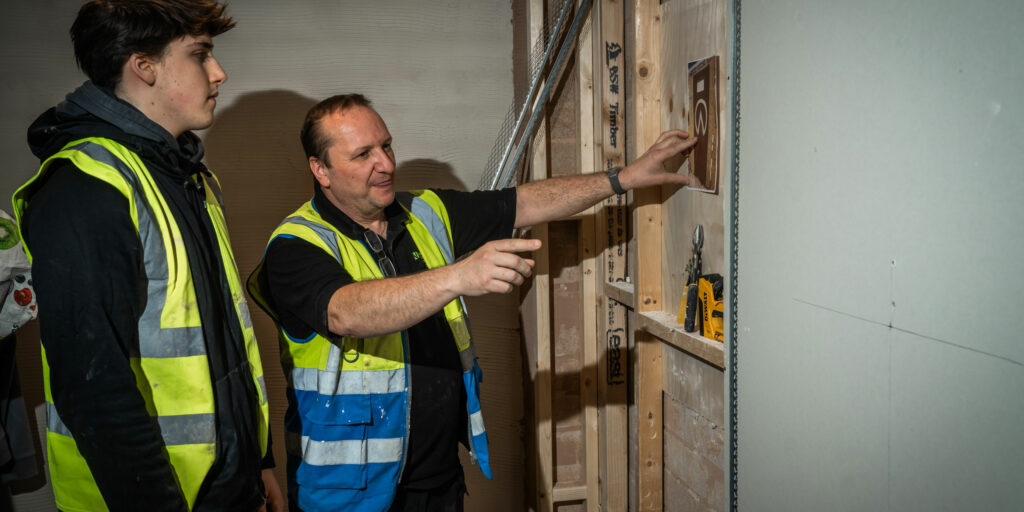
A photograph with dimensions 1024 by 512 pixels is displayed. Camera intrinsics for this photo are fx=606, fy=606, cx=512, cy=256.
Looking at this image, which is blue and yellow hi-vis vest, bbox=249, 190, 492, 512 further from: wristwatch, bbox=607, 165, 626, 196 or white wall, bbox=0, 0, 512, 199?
white wall, bbox=0, 0, 512, 199

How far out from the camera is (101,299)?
1.06m

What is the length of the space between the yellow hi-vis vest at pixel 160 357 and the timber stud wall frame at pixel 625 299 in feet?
3.68

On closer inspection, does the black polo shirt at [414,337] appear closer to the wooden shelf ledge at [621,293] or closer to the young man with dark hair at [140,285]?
A: the young man with dark hair at [140,285]

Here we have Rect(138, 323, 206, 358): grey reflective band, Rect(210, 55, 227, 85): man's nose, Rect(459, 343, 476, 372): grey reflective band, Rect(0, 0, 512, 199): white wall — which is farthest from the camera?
Rect(0, 0, 512, 199): white wall

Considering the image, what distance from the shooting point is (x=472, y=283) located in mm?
1197

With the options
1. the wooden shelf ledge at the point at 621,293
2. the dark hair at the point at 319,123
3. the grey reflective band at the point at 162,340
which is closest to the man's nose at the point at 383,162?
the dark hair at the point at 319,123

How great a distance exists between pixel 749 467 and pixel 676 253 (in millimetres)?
675

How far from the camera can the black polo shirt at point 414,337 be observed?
1478mm

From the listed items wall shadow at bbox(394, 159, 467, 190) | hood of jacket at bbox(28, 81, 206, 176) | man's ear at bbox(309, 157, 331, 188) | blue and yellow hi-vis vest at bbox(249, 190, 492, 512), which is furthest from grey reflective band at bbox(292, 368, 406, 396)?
wall shadow at bbox(394, 159, 467, 190)

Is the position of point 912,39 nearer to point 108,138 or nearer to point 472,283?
point 472,283

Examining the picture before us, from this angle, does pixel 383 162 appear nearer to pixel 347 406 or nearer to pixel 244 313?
pixel 244 313

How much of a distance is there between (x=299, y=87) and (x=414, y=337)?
48.1 inches

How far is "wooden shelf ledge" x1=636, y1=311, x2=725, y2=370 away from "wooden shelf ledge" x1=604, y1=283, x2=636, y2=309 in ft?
0.31

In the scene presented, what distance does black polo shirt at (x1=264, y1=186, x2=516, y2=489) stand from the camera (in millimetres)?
1478
